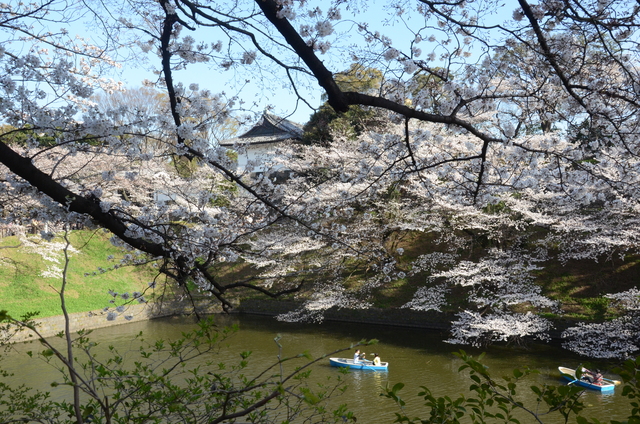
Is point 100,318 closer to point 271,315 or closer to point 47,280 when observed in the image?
point 47,280

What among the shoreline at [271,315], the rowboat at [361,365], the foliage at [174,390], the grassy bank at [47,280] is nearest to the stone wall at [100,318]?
the shoreline at [271,315]

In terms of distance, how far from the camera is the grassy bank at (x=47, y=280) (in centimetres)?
1395

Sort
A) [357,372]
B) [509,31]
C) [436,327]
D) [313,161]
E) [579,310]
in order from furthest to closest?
[313,161] < [436,327] < [579,310] < [357,372] < [509,31]

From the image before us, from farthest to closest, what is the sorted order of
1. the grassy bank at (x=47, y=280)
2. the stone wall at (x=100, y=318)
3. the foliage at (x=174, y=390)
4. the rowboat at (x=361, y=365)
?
the grassy bank at (x=47, y=280) < the stone wall at (x=100, y=318) < the rowboat at (x=361, y=365) < the foliage at (x=174, y=390)

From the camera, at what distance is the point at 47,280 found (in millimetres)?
15391

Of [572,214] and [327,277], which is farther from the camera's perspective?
[327,277]

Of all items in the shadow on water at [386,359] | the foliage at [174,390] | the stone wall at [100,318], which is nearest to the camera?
the foliage at [174,390]

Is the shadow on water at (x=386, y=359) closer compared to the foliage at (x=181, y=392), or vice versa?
the foliage at (x=181, y=392)

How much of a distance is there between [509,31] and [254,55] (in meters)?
1.68

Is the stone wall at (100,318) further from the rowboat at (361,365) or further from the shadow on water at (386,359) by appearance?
the rowboat at (361,365)

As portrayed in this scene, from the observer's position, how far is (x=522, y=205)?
10.8 metres

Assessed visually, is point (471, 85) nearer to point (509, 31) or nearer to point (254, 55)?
point (509, 31)

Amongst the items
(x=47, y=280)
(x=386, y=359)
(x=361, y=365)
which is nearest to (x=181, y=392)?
(x=361, y=365)

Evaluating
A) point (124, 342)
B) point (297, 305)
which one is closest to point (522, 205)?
point (297, 305)
